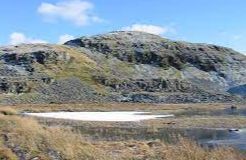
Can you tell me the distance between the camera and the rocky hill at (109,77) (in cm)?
13488

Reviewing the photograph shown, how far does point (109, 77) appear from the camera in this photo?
161m

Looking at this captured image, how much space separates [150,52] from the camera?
198m

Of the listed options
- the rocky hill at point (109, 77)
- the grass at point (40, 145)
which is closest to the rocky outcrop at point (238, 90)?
the rocky hill at point (109, 77)

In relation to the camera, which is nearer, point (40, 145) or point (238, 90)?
point (40, 145)

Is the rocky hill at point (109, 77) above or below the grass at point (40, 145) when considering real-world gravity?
above

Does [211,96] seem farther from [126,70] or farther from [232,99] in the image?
[126,70]

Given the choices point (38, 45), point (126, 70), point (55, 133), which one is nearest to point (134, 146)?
point (55, 133)

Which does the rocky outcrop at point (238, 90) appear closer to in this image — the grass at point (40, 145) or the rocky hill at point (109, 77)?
the rocky hill at point (109, 77)

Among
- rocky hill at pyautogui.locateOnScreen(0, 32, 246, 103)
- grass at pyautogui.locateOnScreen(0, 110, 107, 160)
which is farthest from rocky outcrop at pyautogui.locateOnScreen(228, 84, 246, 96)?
grass at pyautogui.locateOnScreen(0, 110, 107, 160)

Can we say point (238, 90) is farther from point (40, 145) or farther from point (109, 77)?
point (40, 145)

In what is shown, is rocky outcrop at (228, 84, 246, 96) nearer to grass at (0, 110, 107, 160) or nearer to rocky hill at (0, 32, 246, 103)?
rocky hill at (0, 32, 246, 103)

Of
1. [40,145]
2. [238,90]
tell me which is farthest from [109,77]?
[40,145]

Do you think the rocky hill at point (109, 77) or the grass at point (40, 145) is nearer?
the grass at point (40, 145)

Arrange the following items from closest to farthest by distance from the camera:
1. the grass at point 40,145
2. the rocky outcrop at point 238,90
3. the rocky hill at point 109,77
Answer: the grass at point 40,145, the rocky hill at point 109,77, the rocky outcrop at point 238,90
